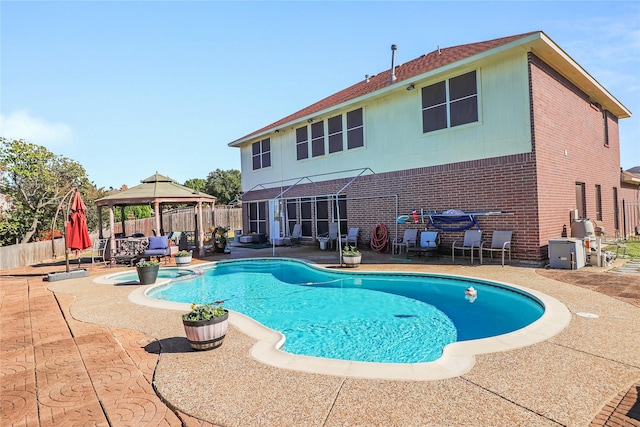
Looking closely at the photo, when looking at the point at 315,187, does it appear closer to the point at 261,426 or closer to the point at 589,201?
the point at 589,201

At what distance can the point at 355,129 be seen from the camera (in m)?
14.7

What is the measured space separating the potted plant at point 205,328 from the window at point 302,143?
13208 mm

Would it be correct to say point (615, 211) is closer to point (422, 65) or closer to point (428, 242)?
point (428, 242)

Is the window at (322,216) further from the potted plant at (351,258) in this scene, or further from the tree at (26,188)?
the tree at (26,188)

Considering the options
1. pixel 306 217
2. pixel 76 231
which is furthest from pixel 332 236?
pixel 76 231

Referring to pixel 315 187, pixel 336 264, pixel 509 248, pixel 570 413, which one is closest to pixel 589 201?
pixel 509 248

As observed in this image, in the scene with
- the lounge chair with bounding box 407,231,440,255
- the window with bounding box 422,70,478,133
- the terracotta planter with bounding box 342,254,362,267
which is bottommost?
the terracotta planter with bounding box 342,254,362,267

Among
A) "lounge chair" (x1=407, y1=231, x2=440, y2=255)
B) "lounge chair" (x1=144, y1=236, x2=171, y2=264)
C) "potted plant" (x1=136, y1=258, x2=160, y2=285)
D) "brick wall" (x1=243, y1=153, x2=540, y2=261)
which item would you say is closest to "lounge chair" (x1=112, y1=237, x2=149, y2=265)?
"lounge chair" (x1=144, y1=236, x2=171, y2=264)

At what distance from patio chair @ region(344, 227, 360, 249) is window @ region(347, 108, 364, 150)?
11.3 feet

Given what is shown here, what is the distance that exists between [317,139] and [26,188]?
13.6 meters

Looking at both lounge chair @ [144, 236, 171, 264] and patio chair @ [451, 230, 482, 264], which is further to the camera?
lounge chair @ [144, 236, 171, 264]

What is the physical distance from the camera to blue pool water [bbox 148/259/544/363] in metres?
5.38

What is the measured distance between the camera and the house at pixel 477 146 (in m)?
9.81

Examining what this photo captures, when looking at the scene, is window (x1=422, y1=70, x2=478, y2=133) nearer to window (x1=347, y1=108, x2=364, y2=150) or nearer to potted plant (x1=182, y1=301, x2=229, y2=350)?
window (x1=347, y1=108, x2=364, y2=150)
